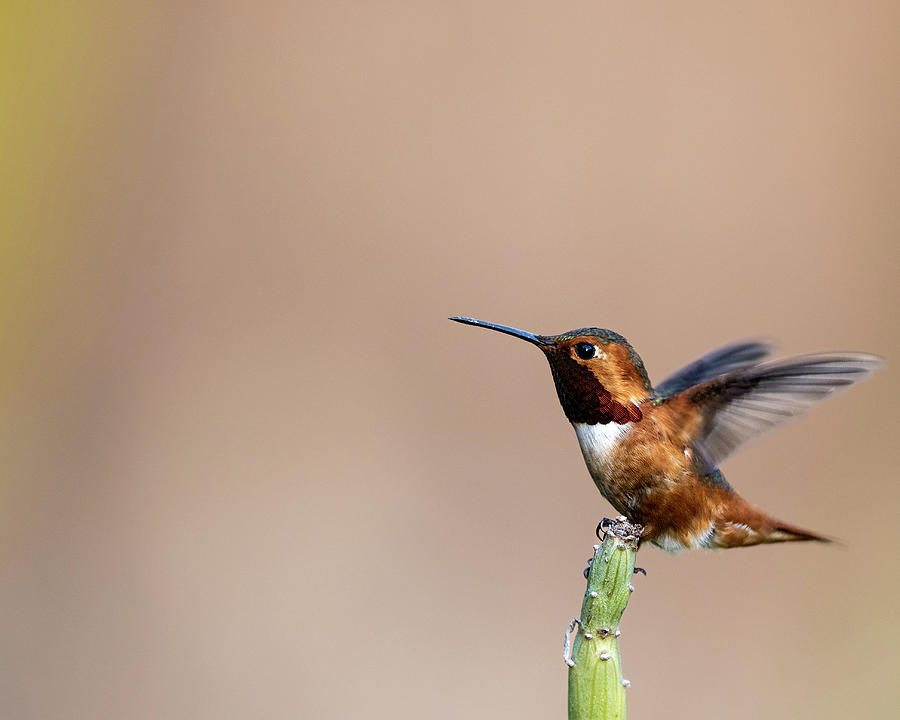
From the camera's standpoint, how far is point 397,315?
19.4 ft

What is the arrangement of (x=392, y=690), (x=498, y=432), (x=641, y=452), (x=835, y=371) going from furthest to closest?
(x=498, y=432)
(x=392, y=690)
(x=641, y=452)
(x=835, y=371)

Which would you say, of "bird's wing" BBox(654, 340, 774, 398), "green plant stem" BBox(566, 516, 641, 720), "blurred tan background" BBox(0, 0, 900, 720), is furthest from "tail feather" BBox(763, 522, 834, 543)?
"blurred tan background" BBox(0, 0, 900, 720)

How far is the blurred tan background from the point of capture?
5246 millimetres

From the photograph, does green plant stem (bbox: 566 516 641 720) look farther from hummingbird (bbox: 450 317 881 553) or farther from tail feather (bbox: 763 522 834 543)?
tail feather (bbox: 763 522 834 543)

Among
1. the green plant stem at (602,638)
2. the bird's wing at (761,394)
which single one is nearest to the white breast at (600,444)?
the bird's wing at (761,394)

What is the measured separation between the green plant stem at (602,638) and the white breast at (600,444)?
42cm

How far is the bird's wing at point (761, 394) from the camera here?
2043 millimetres

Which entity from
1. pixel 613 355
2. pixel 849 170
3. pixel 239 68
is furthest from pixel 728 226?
pixel 613 355

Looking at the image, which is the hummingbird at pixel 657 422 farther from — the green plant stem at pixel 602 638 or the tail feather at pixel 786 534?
the green plant stem at pixel 602 638

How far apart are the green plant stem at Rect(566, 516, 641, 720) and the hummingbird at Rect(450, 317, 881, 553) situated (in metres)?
0.44

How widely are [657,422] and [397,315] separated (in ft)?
12.1

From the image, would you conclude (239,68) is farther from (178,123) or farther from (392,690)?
(392,690)

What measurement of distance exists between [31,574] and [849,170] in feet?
18.4

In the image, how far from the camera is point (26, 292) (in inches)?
226
